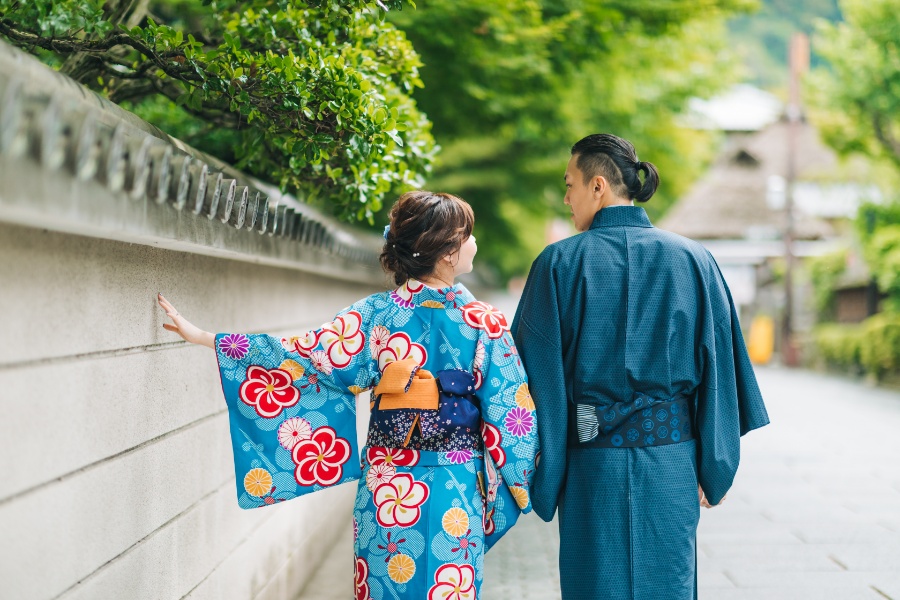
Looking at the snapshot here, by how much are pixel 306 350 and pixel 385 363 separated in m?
0.25

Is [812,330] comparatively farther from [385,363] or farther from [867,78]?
[385,363]

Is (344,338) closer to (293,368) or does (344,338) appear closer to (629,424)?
(293,368)

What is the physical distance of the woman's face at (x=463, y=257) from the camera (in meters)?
2.86

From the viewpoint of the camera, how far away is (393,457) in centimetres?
286

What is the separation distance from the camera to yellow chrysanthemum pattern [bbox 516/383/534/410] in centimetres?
291

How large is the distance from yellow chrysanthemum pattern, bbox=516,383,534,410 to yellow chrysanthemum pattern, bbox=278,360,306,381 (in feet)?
2.25

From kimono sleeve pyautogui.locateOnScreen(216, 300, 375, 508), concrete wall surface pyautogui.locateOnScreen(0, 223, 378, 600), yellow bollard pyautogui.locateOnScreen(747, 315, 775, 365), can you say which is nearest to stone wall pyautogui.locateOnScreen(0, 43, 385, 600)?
concrete wall surface pyautogui.locateOnScreen(0, 223, 378, 600)

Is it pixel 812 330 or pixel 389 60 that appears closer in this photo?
pixel 389 60

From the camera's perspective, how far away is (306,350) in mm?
2842

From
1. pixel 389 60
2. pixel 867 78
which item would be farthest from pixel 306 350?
pixel 867 78

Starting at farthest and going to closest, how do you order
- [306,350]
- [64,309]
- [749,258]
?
[749,258]
[306,350]
[64,309]

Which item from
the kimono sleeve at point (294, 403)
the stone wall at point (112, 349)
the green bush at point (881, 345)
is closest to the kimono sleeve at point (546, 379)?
the kimono sleeve at point (294, 403)

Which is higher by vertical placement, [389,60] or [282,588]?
[389,60]

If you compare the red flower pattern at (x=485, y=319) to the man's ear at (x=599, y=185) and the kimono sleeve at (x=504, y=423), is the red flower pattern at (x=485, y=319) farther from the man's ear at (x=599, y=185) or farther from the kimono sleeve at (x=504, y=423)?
the man's ear at (x=599, y=185)
